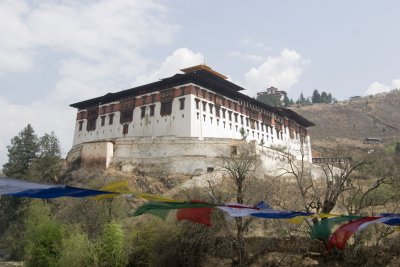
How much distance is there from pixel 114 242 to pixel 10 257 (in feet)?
83.1

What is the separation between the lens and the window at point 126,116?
57.5 m

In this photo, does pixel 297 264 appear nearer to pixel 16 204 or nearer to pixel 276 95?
pixel 16 204

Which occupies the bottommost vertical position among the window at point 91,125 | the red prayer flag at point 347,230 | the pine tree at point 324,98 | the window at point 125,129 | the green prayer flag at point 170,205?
the red prayer flag at point 347,230

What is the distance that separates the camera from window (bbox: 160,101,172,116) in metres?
53.8

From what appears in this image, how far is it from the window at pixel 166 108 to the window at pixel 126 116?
5.60 m

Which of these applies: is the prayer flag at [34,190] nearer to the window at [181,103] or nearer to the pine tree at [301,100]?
the window at [181,103]

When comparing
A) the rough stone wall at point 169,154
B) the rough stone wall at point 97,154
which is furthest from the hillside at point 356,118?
the rough stone wall at point 97,154

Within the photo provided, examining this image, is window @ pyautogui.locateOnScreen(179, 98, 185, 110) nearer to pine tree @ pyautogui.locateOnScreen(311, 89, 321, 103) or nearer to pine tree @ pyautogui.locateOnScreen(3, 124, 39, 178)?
pine tree @ pyautogui.locateOnScreen(3, 124, 39, 178)

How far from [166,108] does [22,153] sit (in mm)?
19396

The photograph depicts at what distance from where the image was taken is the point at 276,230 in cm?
2094

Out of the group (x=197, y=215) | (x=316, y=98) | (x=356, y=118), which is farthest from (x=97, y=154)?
(x=316, y=98)

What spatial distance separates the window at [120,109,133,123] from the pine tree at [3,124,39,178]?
11973 mm

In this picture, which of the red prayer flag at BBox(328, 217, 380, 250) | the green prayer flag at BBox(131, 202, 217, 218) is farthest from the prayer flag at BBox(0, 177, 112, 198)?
the red prayer flag at BBox(328, 217, 380, 250)

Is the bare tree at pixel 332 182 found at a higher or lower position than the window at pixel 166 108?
lower
